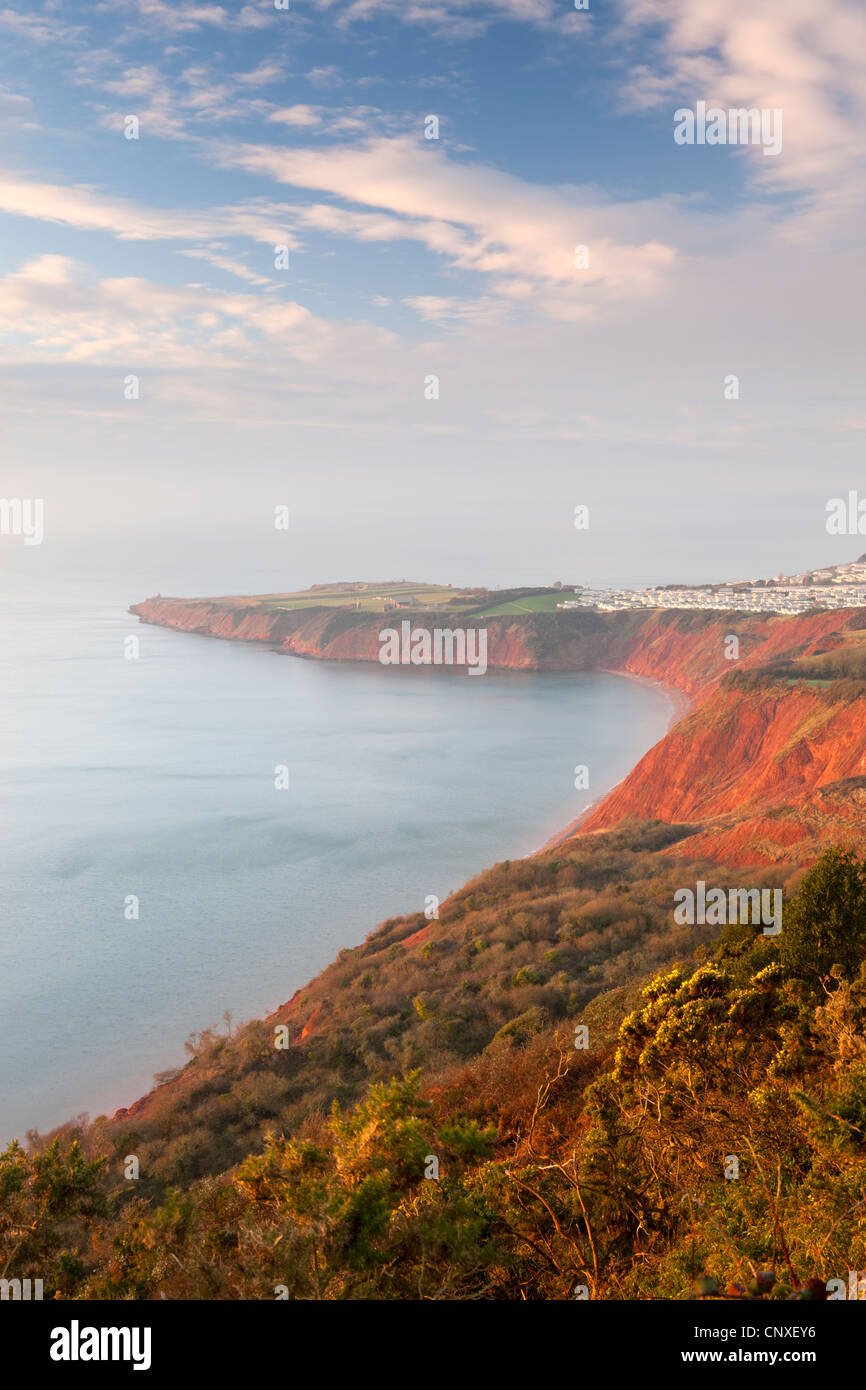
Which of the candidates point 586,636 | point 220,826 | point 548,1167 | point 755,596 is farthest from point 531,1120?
point 755,596

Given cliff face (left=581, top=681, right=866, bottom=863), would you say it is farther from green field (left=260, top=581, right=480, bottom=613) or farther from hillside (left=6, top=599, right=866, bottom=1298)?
green field (left=260, top=581, right=480, bottom=613)

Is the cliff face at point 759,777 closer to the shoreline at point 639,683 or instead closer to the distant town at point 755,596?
the shoreline at point 639,683

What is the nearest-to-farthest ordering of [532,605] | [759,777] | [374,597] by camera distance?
[759,777] < [532,605] < [374,597]

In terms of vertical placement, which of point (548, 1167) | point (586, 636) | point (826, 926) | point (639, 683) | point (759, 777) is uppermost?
point (586, 636)

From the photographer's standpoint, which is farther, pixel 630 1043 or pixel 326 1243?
pixel 630 1043

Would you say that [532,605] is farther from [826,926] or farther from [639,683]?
[826,926]
